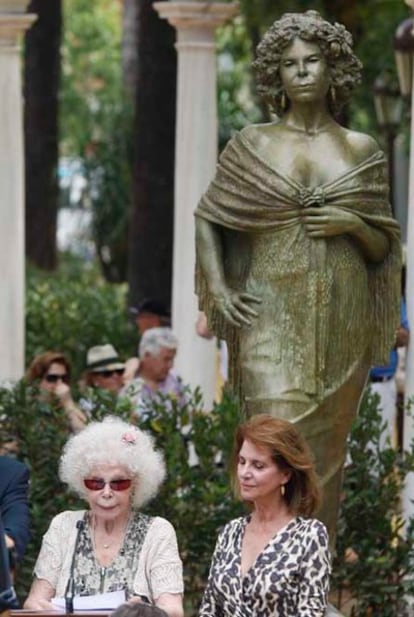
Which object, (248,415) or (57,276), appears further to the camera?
(57,276)

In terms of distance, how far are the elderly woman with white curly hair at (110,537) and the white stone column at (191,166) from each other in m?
6.64

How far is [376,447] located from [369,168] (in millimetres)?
2145

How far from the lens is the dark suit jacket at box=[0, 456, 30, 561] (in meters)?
9.45

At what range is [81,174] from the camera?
28688 mm

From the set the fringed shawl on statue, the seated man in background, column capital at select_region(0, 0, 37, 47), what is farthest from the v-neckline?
column capital at select_region(0, 0, 37, 47)

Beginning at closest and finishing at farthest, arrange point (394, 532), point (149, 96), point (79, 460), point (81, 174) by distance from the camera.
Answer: point (79, 460)
point (394, 532)
point (149, 96)
point (81, 174)

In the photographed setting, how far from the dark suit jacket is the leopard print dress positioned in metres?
1.28

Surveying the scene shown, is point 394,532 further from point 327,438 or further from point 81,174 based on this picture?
point 81,174

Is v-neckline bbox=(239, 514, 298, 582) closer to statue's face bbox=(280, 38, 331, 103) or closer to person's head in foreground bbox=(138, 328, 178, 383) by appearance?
statue's face bbox=(280, 38, 331, 103)

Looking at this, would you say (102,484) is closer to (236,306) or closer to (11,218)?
(236,306)

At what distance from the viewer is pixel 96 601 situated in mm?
8797

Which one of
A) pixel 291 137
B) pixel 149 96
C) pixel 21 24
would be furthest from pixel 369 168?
pixel 149 96

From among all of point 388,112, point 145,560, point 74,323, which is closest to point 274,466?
point 145,560

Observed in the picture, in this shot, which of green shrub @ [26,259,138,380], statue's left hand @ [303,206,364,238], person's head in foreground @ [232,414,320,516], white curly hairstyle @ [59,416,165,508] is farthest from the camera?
green shrub @ [26,259,138,380]
